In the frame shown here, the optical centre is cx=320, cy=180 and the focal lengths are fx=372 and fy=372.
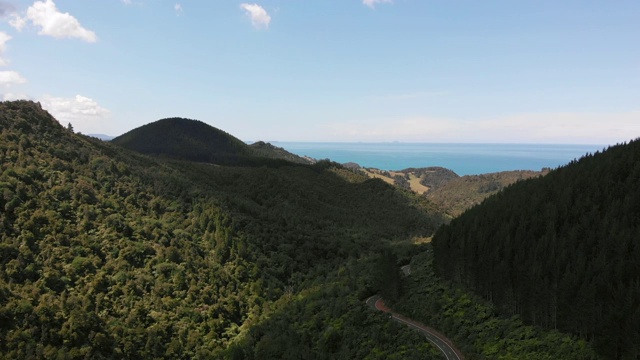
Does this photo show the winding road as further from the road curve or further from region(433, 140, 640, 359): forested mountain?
region(433, 140, 640, 359): forested mountain

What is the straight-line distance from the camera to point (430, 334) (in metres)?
51.2

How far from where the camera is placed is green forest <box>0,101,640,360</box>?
4476 cm

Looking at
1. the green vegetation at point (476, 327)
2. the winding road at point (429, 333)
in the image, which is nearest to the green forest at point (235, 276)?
the green vegetation at point (476, 327)

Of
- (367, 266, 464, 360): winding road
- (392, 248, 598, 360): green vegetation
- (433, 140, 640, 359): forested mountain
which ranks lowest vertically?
(367, 266, 464, 360): winding road

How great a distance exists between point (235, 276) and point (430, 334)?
39.7 metres

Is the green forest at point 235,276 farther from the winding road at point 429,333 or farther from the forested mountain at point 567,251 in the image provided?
the winding road at point 429,333

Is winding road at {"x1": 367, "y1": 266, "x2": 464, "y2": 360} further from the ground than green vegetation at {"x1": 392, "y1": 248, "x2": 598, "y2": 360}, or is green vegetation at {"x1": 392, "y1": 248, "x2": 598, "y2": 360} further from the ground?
green vegetation at {"x1": 392, "y1": 248, "x2": 598, "y2": 360}

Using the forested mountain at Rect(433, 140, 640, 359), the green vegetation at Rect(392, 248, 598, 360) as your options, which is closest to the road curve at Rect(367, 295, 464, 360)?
the green vegetation at Rect(392, 248, 598, 360)

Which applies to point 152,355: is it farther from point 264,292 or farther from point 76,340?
point 264,292

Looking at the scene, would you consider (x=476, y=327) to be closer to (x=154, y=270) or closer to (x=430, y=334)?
(x=430, y=334)

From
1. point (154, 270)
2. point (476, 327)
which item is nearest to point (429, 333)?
point (476, 327)

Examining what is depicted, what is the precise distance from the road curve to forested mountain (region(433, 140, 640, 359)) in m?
9.47

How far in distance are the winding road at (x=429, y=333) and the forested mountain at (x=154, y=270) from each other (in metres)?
2.54

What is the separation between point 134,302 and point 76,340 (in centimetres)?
1055
